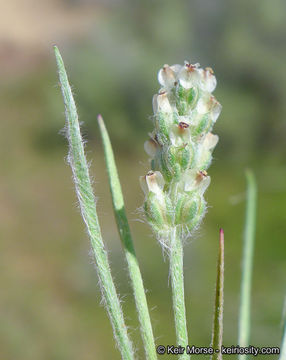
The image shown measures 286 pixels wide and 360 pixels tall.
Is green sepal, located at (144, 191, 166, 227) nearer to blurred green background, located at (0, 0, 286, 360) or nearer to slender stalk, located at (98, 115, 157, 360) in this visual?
slender stalk, located at (98, 115, 157, 360)

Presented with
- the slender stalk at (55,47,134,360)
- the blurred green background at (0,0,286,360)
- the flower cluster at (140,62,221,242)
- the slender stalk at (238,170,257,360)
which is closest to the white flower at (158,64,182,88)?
the flower cluster at (140,62,221,242)

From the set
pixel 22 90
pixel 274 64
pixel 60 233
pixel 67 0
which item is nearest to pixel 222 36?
pixel 274 64

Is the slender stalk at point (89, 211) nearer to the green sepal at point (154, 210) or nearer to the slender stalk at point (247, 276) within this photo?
the green sepal at point (154, 210)

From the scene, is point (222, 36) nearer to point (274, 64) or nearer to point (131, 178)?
point (274, 64)

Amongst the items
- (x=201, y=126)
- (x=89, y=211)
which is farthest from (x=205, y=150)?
(x=89, y=211)

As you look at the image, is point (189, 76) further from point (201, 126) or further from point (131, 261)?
point (131, 261)

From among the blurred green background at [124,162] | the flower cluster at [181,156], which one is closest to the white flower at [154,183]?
the flower cluster at [181,156]
